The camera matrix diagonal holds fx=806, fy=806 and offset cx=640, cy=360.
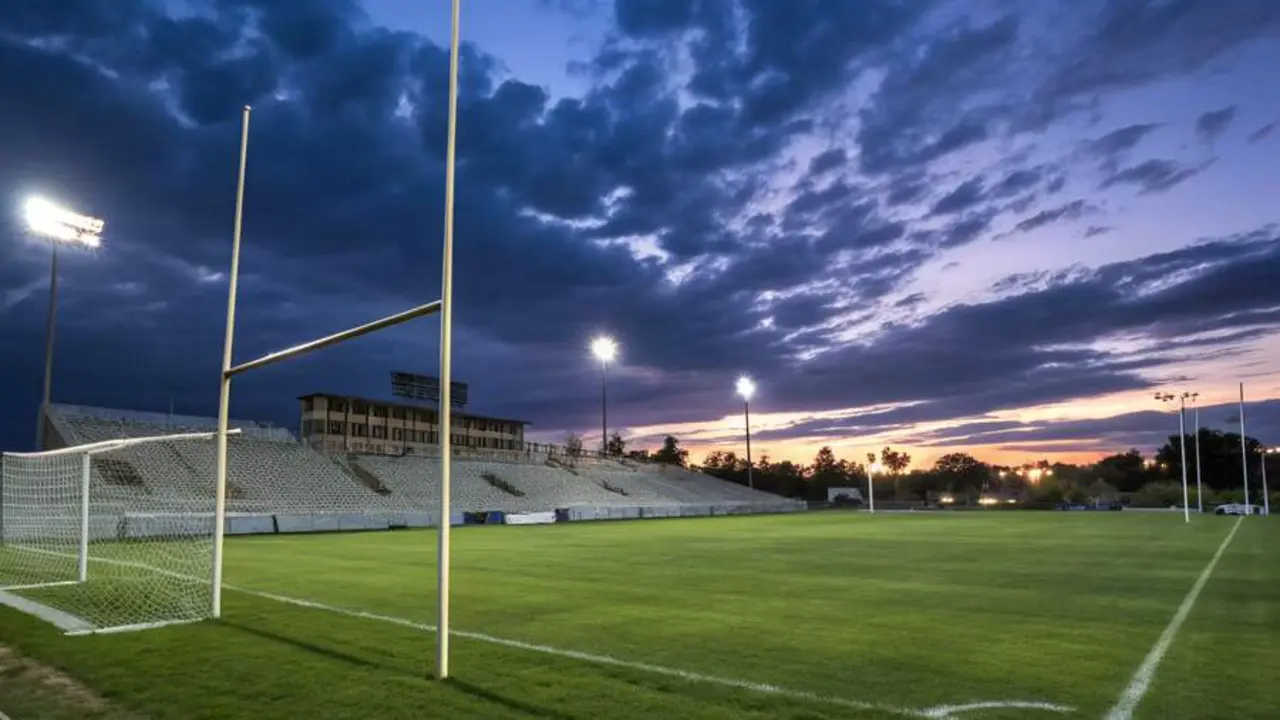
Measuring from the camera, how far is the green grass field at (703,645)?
6.18 meters

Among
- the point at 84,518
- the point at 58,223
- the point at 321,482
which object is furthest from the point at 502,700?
the point at 321,482

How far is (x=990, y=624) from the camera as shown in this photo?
9.78 meters

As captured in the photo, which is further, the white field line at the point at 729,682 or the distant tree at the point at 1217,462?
the distant tree at the point at 1217,462

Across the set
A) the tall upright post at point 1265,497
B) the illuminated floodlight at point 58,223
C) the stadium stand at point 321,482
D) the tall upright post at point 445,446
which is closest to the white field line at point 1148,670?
the tall upright post at point 445,446

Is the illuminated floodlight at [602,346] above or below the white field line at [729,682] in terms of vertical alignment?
above

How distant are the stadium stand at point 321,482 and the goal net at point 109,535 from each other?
0.16 m

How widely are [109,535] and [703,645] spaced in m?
24.4

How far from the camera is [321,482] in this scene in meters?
44.1

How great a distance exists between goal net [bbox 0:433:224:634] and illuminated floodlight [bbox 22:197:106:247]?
27.1 feet

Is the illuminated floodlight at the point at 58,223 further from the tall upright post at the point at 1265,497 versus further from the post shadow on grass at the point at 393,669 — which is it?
the tall upright post at the point at 1265,497

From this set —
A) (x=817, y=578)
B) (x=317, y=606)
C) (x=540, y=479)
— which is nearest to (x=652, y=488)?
(x=540, y=479)

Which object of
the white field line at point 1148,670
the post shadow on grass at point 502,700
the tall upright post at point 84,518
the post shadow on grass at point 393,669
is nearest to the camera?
the post shadow on grass at point 502,700

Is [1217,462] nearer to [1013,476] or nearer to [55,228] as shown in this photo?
[1013,476]

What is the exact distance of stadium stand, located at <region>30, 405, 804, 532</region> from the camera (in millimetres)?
35562
